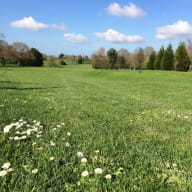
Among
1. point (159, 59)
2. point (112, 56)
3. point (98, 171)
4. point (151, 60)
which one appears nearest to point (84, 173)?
point (98, 171)

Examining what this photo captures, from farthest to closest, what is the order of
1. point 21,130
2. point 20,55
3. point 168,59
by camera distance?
point 20,55, point 168,59, point 21,130

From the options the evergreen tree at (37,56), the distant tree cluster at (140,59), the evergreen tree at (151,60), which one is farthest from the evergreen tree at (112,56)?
the evergreen tree at (37,56)

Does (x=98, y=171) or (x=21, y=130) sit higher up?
(x=21, y=130)

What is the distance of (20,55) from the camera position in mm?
55938

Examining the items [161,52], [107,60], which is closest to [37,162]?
[161,52]

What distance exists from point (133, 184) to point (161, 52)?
3685 cm

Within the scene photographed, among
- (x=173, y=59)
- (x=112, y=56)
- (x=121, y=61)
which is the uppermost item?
(x=112, y=56)

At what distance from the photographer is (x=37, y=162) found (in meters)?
1.91

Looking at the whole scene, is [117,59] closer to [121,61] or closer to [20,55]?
[121,61]

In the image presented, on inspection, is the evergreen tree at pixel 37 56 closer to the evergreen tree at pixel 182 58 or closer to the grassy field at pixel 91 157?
the evergreen tree at pixel 182 58

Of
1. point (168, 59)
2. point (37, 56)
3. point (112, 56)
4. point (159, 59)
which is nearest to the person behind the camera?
point (168, 59)

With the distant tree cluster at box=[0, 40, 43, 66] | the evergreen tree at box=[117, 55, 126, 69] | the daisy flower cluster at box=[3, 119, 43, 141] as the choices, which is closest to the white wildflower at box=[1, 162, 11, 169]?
the daisy flower cluster at box=[3, 119, 43, 141]

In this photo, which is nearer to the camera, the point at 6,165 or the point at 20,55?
the point at 6,165

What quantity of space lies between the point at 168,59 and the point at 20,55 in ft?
149
